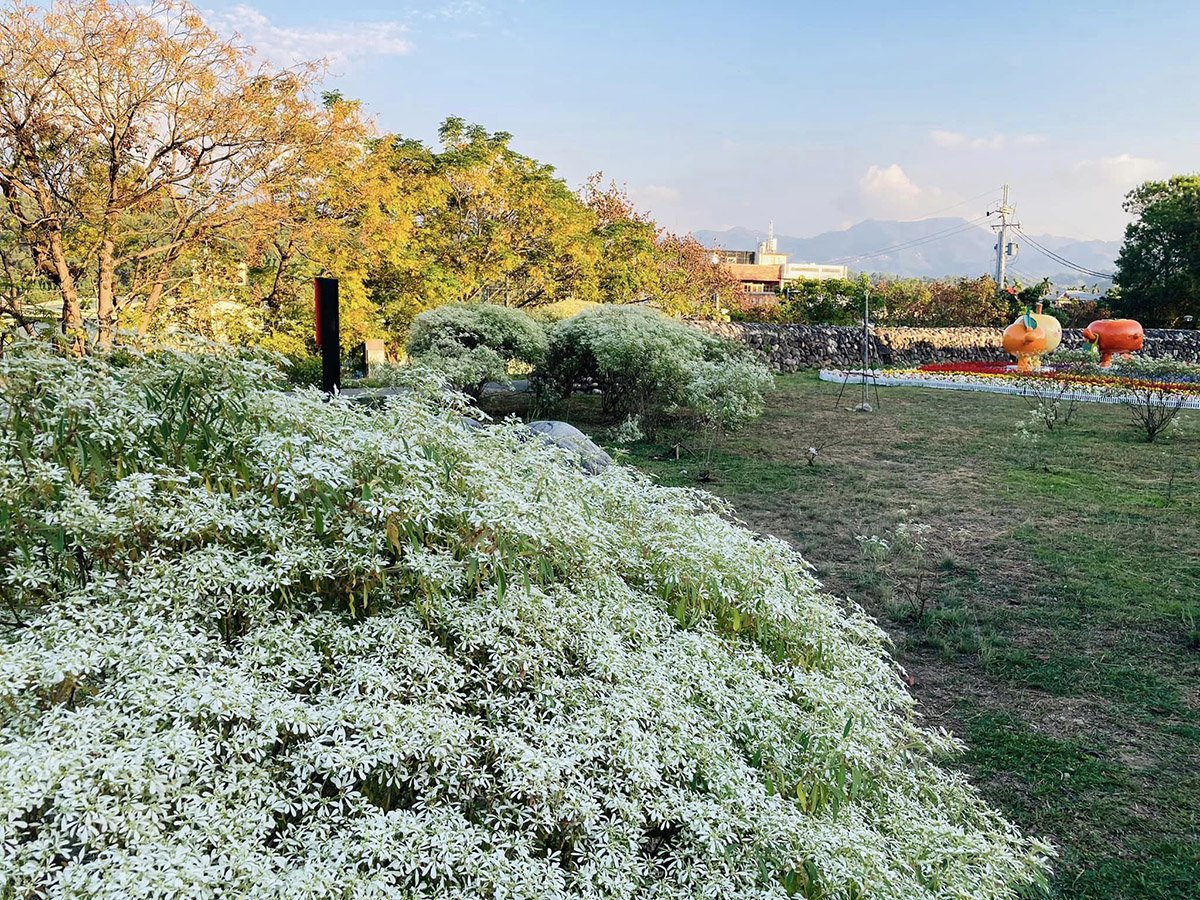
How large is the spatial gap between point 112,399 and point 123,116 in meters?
6.27

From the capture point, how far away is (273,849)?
1.39 m

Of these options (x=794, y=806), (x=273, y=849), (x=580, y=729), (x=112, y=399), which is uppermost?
(x=112, y=399)

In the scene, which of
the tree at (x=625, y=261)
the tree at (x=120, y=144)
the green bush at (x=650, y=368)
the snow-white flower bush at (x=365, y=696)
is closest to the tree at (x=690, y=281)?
the tree at (x=625, y=261)

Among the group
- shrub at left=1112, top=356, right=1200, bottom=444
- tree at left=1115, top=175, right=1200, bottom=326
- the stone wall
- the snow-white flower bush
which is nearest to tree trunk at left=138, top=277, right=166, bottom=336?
the snow-white flower bush

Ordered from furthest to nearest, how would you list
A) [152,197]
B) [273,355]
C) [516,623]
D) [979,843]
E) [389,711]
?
1. [152,197]
2. [273,355]
3. [979,843]
4. [516,623]
5. [389,711]

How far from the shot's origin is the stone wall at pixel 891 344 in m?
17.1

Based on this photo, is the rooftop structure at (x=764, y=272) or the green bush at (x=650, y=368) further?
the rooftop structure at (x=764, y=272)

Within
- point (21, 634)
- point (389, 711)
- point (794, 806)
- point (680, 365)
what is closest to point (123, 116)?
point (680, 365)

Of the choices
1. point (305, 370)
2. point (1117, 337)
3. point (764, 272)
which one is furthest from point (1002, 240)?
point (305, 370)

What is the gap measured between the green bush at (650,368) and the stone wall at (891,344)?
6.67 m

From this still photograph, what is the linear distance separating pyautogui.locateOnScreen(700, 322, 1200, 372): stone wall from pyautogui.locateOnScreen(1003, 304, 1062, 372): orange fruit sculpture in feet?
8.03

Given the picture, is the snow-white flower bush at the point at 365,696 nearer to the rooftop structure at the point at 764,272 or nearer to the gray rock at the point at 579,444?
the gray rock at the point at 579,444

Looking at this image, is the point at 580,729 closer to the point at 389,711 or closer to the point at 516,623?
the point at 516,623

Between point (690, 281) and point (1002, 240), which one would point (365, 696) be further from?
point (1002, 240)
